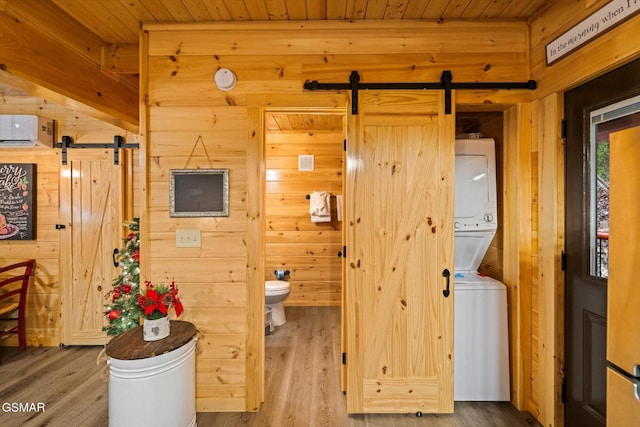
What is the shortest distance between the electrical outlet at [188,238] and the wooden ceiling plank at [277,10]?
1528 millimetres

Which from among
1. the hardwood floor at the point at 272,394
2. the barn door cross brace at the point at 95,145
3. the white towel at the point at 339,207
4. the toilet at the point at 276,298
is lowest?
the hardwood floor at the point at 272,394

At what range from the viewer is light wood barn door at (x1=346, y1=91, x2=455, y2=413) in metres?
1.82

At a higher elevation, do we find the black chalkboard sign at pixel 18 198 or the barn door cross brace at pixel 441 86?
the barn door cross brace at pixel 441 86

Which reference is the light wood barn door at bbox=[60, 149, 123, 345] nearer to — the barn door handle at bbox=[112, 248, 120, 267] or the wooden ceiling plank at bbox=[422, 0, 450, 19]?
the barn door handle at bbox=[112, 248, 120, 267]

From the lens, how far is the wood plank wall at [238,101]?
1.85m

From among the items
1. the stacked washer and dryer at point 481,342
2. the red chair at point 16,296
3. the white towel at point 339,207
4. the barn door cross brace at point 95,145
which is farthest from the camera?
the white towel at point 339,207

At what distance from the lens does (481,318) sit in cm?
191

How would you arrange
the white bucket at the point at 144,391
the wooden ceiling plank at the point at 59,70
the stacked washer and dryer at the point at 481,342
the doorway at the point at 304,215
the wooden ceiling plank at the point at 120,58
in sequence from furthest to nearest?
the doorway at the point at 304,215, the wooden ceiling plank at the point at 120,58, the stacked washer and dryer at the point at 481,342, the wooden ceiling plank at the point at 59,70, the white bucket at the point at 144,391

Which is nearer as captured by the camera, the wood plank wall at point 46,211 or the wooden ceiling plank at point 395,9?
the wooden ceiling plank at point 395,9

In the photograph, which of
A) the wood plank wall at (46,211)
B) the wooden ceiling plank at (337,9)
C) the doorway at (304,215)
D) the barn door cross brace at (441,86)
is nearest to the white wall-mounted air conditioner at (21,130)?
the wood plank wall at (46,211)

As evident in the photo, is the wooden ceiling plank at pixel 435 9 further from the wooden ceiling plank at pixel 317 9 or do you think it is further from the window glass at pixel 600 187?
the window glass at pixel 600 187

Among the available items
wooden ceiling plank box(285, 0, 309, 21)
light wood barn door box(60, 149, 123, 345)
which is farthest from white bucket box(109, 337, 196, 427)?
wooden ceiling plank box(285, 0, 309, 21)

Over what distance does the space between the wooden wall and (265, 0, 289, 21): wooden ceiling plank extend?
1653 millimetres

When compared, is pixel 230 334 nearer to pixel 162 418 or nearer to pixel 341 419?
pixel 162 418
